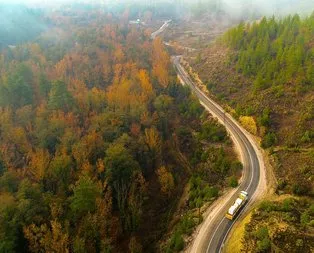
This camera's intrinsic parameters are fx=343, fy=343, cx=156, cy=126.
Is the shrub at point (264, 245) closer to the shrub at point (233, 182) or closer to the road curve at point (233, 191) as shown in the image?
the road curve at point (233, 191)

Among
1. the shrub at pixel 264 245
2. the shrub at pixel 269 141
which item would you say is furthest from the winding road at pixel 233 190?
the shrub at pixel 264 245

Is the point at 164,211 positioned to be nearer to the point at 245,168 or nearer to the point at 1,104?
the point at 245,168

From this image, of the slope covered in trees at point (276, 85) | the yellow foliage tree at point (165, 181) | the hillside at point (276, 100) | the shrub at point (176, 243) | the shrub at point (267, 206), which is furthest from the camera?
the slope covered in trees at point (276, 85)

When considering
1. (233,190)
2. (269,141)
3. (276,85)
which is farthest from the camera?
(276,85)

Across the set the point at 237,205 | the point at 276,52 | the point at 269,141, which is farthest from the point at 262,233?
the point at 276,52

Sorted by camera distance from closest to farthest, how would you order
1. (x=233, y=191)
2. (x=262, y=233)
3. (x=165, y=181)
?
(x=262, y=233) < (x=233, y=191) < (x=165, y=181)

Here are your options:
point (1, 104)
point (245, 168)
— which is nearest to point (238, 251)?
point (245, 168)

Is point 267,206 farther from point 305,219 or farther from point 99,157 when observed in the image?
point 99,157
